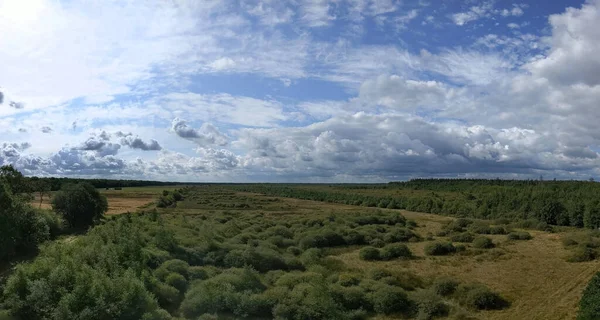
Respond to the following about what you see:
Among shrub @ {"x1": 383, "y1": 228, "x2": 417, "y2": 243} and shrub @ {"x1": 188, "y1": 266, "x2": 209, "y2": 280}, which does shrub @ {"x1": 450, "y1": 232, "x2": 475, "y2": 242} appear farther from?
shrub @ {"x1": 188, "y1": 266, "x2": 209, "y2": 280}

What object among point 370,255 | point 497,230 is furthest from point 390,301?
point 497,230

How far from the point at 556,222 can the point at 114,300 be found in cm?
5514

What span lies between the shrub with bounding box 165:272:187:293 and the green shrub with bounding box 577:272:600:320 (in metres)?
15.0

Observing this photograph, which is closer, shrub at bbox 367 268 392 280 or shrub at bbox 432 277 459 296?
shrub at bbox 432 277 459 296

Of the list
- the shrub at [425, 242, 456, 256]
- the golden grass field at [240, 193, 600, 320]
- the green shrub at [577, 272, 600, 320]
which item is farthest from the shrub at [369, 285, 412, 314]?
the shrub at [425, 242, 456, 256]

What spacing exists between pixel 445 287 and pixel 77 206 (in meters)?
34.5

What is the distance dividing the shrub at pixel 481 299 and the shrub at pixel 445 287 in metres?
0.75

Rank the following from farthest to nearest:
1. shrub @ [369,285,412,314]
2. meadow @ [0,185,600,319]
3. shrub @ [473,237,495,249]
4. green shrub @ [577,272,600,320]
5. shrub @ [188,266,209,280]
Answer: shrub @ [473,237,495,249], shrub @ [188,266,209,280], shrub @ [369,285,412,314], green shrub @ [577,272,600,320], meadow @ [0,185,600,319]

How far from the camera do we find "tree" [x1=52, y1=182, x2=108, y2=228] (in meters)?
41.3

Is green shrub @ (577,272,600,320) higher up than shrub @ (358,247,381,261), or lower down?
higher up

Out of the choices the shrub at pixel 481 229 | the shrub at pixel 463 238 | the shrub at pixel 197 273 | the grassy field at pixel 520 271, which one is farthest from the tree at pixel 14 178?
the shrub at pixel 481 229

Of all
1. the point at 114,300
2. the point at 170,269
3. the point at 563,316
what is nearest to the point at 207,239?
the point at 170,269

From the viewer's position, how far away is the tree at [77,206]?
41.3 meters

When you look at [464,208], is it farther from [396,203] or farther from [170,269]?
[170,269]
